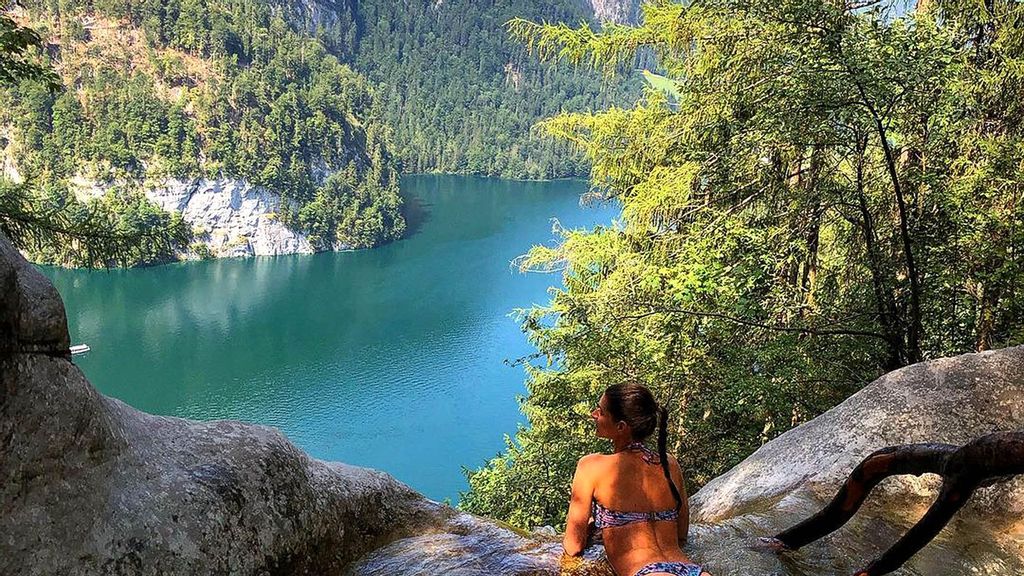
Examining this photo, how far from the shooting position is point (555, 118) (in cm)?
991

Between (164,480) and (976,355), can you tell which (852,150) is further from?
(164,480)

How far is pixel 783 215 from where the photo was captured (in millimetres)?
7156

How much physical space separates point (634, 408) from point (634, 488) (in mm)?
308

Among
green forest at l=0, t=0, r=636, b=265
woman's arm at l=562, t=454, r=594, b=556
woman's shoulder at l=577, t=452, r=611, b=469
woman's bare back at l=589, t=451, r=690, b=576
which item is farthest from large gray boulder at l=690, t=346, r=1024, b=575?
green forest at l=0, t=0, r=636, b=265

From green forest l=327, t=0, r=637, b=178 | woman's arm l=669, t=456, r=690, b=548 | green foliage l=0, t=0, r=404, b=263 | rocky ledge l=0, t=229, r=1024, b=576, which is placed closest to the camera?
rocky ledge l=0, t=229, r=1024, b=576

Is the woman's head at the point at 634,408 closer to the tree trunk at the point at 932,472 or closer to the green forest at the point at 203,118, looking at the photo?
the tree trunk at the point at 932,472

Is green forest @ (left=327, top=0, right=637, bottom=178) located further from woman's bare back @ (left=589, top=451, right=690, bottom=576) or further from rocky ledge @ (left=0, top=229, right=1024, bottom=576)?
woman's bare back @ (left=589, top=451, right=690, bottom=576)

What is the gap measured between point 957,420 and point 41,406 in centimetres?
433

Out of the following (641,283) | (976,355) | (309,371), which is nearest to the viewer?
(976,355)

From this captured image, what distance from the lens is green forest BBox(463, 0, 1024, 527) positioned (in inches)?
189

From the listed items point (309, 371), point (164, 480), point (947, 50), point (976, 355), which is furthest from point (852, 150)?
point (309, 371)

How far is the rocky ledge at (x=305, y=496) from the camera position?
7.65 feet

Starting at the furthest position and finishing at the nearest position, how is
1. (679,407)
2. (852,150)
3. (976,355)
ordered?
(679,407)
(852,150)
(976,355)

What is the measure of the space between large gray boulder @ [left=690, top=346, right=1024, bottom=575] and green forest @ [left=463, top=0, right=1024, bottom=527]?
1038 mm
